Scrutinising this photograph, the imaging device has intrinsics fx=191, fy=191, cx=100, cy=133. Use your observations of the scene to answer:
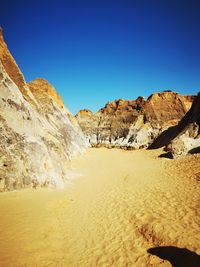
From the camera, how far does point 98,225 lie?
6.55m

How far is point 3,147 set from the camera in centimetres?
846

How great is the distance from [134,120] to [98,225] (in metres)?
55.8

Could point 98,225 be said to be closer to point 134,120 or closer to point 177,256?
point 177,256

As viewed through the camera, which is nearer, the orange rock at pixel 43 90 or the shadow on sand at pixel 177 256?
the shadow on sand at pixel 177 256

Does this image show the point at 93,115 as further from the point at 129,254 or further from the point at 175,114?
the point at 129,254

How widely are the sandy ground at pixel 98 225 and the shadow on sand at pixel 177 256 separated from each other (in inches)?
1.1

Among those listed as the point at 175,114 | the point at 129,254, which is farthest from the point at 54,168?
the point at 175,114

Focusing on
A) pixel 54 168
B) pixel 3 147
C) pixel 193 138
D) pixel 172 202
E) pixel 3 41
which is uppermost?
pixel 3 41

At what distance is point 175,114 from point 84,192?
53983 millimetres

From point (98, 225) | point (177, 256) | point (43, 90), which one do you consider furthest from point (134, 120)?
point (177, 256)

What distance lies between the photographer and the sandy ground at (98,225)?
4.75 m

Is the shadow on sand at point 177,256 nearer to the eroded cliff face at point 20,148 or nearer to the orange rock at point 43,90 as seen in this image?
the eroded cliff face at point 20,148

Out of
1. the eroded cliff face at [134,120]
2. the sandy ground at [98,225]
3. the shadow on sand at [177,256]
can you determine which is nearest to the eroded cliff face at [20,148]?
the sandy ground at [98,225]

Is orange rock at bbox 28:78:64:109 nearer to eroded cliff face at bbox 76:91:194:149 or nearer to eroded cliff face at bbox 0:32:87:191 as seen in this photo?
eroded cliff face at bbox 0:32:87:191
